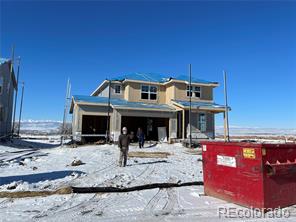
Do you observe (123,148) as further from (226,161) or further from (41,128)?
(41,128)

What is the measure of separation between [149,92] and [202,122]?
614cm

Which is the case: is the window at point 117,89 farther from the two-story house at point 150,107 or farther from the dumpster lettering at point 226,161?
the dumpster lettering at point 226,161

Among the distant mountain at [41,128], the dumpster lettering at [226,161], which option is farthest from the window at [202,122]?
the distant mountain at [41,128]

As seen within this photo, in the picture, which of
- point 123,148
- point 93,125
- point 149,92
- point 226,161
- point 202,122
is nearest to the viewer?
point 226,161

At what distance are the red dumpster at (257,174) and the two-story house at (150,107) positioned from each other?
15.2 meters

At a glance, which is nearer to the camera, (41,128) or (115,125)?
(115,125)

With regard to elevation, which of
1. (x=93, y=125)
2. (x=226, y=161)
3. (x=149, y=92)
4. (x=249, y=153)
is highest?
Answer: (x=149, y=92)

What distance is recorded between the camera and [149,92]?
24688 millimetres

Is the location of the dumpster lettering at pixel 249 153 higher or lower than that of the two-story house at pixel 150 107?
lower

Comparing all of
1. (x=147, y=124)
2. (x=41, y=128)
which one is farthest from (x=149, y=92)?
(x=41, y=128)

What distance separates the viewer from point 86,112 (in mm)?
20031

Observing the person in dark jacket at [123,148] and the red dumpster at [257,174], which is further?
the person in dark jacket at [123,148]

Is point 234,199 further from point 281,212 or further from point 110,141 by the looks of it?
point 110,141

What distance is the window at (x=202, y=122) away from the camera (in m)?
23.6
